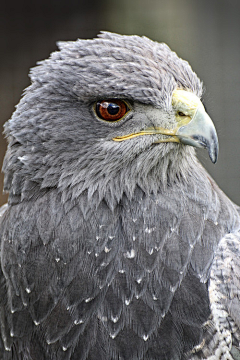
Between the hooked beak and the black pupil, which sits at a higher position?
the black pupil

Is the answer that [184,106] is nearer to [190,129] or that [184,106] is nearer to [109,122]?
[190,129]

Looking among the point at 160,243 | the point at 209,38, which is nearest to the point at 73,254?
the point at 160,243

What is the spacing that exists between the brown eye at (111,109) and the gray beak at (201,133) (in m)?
0.25

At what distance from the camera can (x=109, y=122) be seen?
1971 millimetres

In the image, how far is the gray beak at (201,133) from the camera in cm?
187

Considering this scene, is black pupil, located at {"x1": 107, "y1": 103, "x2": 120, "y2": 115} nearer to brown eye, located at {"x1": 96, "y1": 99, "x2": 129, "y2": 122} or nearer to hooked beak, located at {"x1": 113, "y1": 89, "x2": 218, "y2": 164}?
brown eye, located at {"x1": 96, "y1": 99, "x2": 129, "y2": 122}

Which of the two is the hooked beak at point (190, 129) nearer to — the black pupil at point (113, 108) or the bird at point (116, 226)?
the bird at point (116, 226)

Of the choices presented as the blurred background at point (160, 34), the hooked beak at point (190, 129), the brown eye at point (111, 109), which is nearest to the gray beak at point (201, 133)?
the hooked beak at point (190, 129)

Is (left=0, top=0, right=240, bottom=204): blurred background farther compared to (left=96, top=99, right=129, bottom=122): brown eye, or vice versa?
(left=0, top=0, right=240, bottom=204): blurred background

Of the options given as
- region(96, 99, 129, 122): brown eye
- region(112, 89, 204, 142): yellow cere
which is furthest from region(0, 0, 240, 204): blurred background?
region(96, 99, 129, 122): brown eye

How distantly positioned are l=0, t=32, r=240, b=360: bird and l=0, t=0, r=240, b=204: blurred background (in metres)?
1.46

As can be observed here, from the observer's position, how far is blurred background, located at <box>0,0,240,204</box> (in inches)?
142

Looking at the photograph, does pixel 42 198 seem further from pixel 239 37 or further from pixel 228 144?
pixel 239 37

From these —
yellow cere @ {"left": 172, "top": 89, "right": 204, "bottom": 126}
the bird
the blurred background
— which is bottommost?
the bird
